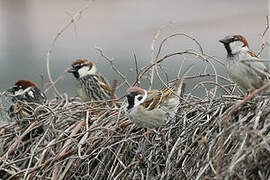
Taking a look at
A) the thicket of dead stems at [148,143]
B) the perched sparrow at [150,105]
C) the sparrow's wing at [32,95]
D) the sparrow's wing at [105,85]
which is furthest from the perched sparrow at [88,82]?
the perched sparrow at [150,105]

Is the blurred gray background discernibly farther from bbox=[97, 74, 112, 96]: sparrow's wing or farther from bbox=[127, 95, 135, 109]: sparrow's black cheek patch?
bbox=[127, 95, 135, 109]: sparrow's black cheek patch

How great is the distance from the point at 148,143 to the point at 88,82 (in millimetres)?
1800

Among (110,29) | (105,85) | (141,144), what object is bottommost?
(110,29)

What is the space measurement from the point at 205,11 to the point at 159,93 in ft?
27.4

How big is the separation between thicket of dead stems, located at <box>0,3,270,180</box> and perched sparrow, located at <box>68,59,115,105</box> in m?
0.86

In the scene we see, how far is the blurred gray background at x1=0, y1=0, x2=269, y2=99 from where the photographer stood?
8918mm

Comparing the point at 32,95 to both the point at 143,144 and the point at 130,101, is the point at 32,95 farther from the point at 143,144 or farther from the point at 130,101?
the point at 143,144

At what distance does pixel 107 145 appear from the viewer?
2.99 metres

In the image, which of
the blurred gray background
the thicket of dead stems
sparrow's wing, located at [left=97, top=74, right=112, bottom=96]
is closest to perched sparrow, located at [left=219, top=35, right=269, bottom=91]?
the thicket of dead stems

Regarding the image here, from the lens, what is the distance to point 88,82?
4.61m

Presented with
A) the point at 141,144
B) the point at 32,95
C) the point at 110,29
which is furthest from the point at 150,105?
the point at 110,29

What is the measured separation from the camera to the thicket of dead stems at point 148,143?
7.87ft

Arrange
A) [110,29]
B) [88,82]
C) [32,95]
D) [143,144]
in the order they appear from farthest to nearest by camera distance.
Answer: [110,29], [88,82], [32,95], [143,144]

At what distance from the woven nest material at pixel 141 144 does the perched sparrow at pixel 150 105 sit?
72mm
